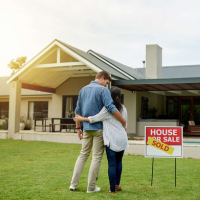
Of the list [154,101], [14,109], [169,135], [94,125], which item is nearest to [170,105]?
[154,101]

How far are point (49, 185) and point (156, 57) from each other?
1449 centimetres

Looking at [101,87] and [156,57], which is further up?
[156,57]

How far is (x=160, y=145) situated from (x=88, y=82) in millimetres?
12273

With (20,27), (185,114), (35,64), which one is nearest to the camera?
(35,64)

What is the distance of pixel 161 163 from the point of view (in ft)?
26.9

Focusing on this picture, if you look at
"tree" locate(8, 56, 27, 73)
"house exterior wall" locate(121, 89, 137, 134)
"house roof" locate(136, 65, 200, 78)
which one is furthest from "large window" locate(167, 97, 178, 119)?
"tree" locate(8, 56, 27, 73)

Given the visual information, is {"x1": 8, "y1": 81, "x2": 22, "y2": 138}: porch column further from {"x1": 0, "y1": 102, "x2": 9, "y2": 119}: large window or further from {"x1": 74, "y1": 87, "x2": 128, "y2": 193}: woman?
{"x1": 74, "y1": 87, "x2": 128, "y2": 193}: woman

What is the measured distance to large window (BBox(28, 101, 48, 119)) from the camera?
20.9 metres

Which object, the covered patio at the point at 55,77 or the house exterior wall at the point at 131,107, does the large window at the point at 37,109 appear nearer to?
the covered patio at the point at 55,77

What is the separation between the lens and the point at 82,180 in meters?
5.84

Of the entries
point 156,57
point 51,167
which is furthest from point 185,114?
point 51,167

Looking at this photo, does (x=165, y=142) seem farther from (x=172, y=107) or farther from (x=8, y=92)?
(x=8, y=92)

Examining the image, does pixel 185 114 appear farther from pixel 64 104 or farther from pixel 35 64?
pixel 35 64

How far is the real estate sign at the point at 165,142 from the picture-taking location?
5.48m
